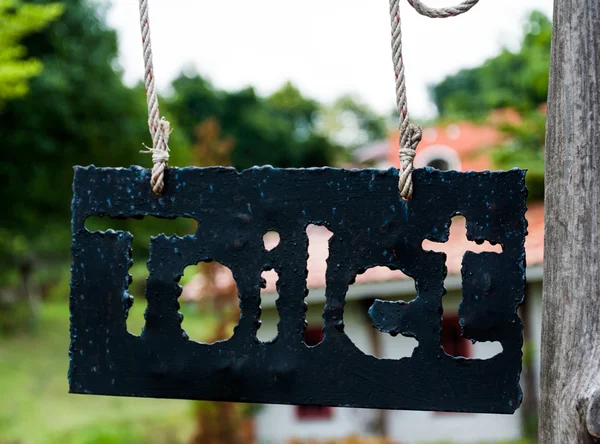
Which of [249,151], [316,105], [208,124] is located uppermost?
[316,105]

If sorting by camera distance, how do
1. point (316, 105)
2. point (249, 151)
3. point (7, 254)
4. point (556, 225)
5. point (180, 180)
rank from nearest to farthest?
point (556, 225) → point (180, 180) → point (7, 254) → point (249, 151) → point (316, 105)

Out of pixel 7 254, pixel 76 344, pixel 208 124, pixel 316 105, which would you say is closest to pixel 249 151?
Result: pixel 316 105

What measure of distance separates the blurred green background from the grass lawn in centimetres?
3

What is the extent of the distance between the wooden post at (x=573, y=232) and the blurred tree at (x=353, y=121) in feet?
84.5

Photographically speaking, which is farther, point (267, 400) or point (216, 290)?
point (216, 290)

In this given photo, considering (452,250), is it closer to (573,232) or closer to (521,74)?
(521,74)

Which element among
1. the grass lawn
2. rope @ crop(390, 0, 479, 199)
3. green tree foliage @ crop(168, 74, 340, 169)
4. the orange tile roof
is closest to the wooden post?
rope @ crop(390, 0, 479, 199)

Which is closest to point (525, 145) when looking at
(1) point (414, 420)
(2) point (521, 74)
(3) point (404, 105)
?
(2) point (521, 74)

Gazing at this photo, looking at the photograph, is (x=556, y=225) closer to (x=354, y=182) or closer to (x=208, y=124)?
(x=354, y=182)

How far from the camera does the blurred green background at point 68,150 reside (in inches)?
238

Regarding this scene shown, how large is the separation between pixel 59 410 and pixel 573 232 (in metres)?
10.7

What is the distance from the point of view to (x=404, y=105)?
93cm

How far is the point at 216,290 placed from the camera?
227 inches

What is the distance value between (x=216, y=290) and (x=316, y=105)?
67.0 ft
